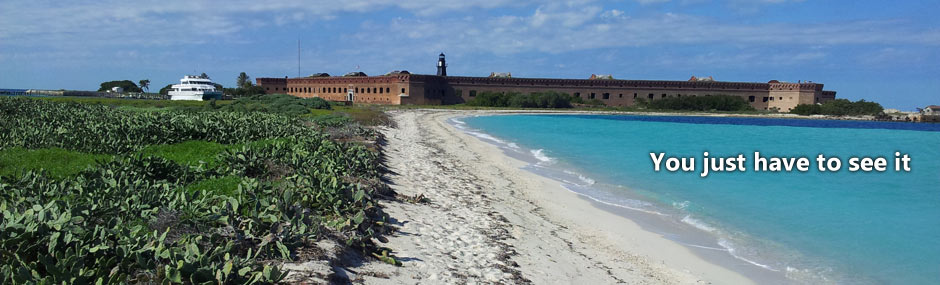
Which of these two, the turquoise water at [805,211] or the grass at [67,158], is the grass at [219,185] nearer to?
the grass at [67,158]

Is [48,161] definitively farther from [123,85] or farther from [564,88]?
[123,85]

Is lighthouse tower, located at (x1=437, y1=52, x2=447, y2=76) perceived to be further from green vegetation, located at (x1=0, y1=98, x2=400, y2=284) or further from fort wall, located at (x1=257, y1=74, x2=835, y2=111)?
green vegetation, located at (x1=0, y1=98, x2=400, y2=284)

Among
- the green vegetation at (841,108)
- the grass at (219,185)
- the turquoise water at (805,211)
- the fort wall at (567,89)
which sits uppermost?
the fort wall at (567,89)

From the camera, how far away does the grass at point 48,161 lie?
939cm

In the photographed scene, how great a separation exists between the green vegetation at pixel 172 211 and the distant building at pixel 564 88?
209ft

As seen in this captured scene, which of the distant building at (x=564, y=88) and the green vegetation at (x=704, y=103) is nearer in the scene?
the distant building at (x=564, y=88)

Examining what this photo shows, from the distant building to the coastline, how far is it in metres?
63.5

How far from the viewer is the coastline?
20.6 ft

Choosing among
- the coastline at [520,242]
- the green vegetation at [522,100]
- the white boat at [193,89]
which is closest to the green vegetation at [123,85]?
the white boat at [193,89]

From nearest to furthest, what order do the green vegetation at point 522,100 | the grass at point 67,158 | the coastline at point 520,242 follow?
1. the coastline at point 520,242
2. the grass at point 67,158
3. the green vegetation at point 522,100

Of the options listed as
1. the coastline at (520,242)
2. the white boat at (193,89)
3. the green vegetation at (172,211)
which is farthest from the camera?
the white boat at (193,89)

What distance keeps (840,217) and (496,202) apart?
7.17 metres

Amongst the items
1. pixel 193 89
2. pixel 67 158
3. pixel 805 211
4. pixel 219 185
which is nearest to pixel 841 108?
pixel 193 89

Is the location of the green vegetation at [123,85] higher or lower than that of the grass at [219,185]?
higher
